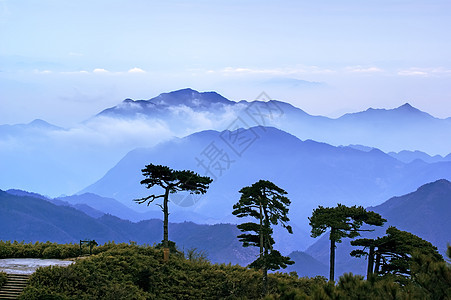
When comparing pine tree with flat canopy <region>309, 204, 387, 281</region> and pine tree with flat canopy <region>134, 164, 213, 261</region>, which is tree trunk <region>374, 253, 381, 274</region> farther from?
pine tree with flat canopy <region>134, 164, 213, 261</region>

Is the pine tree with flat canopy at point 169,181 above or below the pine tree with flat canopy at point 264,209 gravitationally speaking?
above

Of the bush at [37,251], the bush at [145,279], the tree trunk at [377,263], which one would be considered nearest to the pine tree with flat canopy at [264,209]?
the bush at [145,279]

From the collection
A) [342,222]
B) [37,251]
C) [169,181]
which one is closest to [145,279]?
[169,181]

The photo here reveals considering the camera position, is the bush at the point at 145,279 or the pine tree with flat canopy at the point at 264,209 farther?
the pine tree with flat canopy at the point at 264,209

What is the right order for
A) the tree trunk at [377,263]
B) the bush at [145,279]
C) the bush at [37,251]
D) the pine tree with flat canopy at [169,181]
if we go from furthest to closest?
1. the bush at [37,251]
2. the pine tree with flat canopy at [169,181]
3. the tree trunk at [377,263]
4. the bush at [145,279]

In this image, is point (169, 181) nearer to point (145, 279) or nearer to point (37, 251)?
point (145, 279)

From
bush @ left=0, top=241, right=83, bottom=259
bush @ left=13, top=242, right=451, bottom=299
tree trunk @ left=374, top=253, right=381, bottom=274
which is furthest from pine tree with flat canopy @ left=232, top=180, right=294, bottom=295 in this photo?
bush @ left=0, top=241, right=83, bottom=259

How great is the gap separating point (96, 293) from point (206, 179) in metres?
8.86

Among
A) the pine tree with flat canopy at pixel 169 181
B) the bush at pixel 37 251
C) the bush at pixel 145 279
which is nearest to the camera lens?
the bush at pixel 145 279

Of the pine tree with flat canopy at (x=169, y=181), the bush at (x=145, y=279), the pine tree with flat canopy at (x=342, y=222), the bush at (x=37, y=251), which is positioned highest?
the pine tree with flat canopy at (x=169, y=181)

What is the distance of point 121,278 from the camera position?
2708cm

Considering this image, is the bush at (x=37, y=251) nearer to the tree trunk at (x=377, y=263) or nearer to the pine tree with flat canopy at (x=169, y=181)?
the pine tree with flat canopy at (x=169, y=181)

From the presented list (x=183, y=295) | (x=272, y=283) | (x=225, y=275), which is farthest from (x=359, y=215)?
(x=183, y=295)

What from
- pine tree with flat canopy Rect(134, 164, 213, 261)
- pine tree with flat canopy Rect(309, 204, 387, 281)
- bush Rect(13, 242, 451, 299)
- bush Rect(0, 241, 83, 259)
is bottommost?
bush Rect(13, 242, 451, 299)
